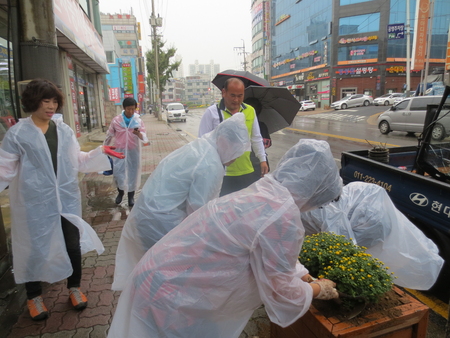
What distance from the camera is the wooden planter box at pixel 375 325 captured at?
1532mm

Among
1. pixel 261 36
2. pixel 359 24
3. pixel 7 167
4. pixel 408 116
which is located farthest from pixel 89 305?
pixel 261 36

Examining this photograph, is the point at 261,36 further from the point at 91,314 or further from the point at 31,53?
the point at 91,314

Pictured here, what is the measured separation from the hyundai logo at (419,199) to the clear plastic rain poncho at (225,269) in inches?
69.7

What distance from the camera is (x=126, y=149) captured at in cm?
544

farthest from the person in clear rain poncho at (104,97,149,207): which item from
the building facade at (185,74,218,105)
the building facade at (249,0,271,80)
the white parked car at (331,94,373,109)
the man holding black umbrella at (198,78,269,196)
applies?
the building facade at (185,74,218,105)

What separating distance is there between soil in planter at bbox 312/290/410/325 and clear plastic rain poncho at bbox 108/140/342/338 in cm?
32

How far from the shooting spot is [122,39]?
6384 centimetres

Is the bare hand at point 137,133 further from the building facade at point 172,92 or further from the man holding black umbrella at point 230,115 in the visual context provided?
the building facade at point 172,92

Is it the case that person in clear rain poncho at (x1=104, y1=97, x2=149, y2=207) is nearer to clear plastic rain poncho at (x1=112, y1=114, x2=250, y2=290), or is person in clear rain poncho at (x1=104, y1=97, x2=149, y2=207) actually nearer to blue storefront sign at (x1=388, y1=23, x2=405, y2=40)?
clear plastic rain poncho at (x1=112, y1=114, x2=250, y2=290)

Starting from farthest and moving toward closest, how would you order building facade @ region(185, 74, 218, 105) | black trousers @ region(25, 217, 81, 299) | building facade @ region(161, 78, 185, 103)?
1. building facade @ region(185, 74, 218, 105)
2. building facade @ region(161, 78, 185, 103)
3. black trousers @ region(25, 217, 81, 299)

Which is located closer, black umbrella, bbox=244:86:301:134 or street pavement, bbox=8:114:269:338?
street pavement, bbox=8:114:269:338

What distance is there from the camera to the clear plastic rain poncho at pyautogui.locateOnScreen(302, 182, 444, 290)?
2.31 meters

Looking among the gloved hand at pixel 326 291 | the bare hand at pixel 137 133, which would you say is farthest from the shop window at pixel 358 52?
the gloved hand at pixel 326 291

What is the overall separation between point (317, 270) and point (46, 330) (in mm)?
2011
